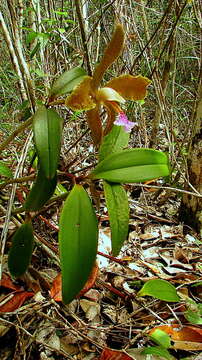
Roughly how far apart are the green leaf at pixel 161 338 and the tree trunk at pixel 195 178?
71 cm

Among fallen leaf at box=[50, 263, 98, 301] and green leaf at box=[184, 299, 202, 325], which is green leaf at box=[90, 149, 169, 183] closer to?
fallen leaf at box=[50, 263, 98, 301]

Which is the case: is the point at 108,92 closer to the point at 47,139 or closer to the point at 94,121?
the point at 94,121

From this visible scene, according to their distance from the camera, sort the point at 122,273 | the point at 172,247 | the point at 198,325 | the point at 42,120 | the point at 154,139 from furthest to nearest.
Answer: the point at 154,139
the point at 172,247
the point at 122,273
the point at 198,325
the point at 42,120

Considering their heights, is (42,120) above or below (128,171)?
above

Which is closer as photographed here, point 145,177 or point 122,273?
point 145,177

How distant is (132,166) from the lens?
2.26ft

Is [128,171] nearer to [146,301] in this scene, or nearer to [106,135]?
A: [106,135]

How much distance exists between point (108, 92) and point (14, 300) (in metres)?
0.56

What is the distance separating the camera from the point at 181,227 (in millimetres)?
1468

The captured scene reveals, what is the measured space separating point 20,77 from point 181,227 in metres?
0.89

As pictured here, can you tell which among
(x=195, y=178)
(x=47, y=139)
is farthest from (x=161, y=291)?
(x=195, y=178)

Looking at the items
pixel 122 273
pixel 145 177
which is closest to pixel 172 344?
pixel 122 273

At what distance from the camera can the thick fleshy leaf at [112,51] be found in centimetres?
65

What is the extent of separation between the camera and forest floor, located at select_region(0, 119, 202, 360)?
786 millimetres
